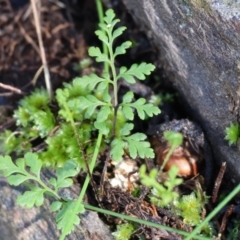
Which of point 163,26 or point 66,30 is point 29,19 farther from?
point 163,26

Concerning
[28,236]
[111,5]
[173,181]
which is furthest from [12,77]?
[173,181]

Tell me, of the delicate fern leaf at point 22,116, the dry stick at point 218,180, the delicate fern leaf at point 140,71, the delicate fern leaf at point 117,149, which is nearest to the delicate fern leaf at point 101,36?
the delicate fern leaf at point 140,71

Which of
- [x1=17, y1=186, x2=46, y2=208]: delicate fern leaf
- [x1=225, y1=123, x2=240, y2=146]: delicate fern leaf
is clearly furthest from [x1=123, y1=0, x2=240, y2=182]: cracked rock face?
[x1=17, y1=186, x2=46, y2=208]: delicate fern leaf

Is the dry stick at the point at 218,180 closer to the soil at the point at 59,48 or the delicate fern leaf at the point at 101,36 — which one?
the soil at the point at 59,48

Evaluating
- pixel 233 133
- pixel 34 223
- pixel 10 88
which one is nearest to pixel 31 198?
pixel 34 223

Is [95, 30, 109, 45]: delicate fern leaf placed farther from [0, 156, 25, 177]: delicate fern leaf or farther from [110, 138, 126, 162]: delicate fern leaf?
[0, 156, 25, 177]: delicate fern leaf
